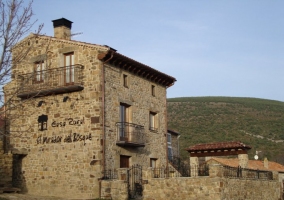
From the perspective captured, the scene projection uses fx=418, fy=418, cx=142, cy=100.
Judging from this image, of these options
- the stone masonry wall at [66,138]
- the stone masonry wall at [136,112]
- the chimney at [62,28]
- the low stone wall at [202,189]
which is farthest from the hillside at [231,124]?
the stone masonry wall at [66,138]

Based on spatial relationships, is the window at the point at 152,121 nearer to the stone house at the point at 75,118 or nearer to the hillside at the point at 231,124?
the stone house at the point at 75,118

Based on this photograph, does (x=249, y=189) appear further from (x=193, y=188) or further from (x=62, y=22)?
(x=62, y=22)

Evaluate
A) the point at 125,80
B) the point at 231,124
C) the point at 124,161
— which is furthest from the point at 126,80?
the point at 231,124

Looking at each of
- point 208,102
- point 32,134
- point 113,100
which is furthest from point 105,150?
point 208,102

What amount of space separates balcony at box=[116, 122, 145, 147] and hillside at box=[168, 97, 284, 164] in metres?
24.3

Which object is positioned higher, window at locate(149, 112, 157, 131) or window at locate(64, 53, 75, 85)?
window at locate(64, 53, 75, 85)

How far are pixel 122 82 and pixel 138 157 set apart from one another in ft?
14.1

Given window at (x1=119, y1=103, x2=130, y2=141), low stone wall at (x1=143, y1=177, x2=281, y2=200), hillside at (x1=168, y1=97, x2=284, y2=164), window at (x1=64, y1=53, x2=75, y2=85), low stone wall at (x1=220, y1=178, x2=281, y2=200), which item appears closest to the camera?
low stone wall at (x1=143, y1=177, x2=281, y2=200)

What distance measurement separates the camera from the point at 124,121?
22.4 metres

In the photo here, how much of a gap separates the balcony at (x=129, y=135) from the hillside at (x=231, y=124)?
24328mm

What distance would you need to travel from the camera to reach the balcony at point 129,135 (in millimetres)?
21594

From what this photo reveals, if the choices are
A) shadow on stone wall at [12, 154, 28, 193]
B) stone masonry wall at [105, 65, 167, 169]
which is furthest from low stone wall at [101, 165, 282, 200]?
shadow on stone wall at [12, 154, 28, 193]

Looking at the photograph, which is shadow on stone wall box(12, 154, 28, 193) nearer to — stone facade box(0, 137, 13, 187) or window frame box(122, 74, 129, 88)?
stone facade box(0, 137, 13, 187)

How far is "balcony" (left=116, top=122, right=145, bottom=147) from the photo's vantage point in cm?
2159
